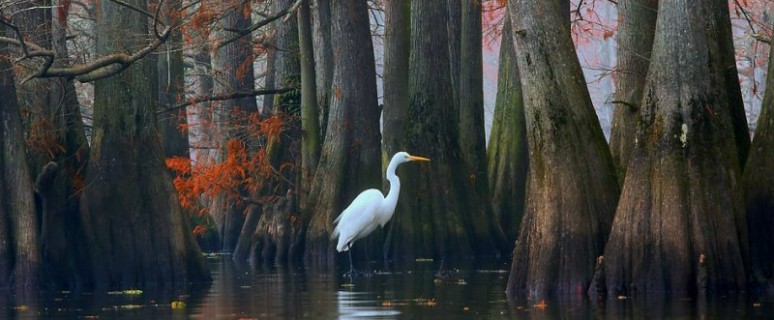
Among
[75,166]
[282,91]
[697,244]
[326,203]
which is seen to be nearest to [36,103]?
[75,166]

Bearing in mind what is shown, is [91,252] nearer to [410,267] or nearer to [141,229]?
[141,229]

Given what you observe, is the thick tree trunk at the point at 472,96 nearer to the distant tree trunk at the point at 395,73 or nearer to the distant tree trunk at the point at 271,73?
the distant tree trunk at the point at 395,73

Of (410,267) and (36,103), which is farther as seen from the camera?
(410,267)

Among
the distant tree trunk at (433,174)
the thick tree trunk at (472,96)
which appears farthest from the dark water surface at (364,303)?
the thick tree trunk at (472,96)

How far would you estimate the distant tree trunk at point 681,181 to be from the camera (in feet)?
53.0

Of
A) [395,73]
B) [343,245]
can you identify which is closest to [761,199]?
[343,245]

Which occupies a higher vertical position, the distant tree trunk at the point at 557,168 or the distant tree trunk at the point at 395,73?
the distant tree trunk at the point at 395,73

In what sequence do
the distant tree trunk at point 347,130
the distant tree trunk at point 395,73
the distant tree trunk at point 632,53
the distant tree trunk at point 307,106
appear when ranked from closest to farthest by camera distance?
1. the distant tree trunk at point 632,53
2. the distant tree trunk at point 347,130
3. the distant tree trunk at point 395,73
4. the distant tree trunk at point 307,106

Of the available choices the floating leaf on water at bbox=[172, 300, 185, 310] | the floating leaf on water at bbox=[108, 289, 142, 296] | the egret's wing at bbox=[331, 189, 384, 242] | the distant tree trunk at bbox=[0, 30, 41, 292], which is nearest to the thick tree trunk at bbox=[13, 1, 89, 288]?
the distant tree trunk at bbox=[0, 30, 41, 292]

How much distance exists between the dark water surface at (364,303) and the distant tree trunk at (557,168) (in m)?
0.60

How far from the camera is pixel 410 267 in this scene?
2364 centimetres

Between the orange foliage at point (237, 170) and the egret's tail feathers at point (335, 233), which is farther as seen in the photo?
the orange foliage at point (237, 170)

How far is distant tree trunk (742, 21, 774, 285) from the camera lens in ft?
54.1

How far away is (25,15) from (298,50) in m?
8.68
